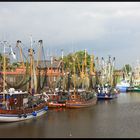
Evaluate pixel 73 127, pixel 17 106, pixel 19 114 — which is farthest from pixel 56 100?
pixel 73 127

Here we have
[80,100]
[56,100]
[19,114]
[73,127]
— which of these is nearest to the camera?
[73,127]

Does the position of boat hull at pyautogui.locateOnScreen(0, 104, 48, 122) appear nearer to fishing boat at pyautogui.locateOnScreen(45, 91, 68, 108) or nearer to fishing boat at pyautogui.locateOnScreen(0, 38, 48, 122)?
fishing boat at pyautogui.locateOnScreen(0, 38, 48, 122)

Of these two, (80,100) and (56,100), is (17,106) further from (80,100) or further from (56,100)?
(80,100)

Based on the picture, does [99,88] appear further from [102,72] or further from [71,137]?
[71,137]

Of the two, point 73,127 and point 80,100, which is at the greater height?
point 80,100

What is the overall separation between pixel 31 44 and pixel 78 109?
17025 mm

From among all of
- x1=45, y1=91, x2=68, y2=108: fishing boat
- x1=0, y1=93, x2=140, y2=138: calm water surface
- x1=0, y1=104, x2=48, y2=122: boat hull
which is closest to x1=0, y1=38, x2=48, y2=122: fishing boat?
x1=0, y1=104, x2=48, y2=122: boat hull

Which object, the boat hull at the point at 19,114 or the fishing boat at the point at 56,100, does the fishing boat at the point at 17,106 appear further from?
the fishing boat at the point at 56,100

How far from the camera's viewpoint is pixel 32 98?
5978 cm

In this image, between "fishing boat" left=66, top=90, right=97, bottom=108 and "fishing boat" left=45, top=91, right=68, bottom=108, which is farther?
"fishing boat" left=66, top=90, right=97, bottom=108

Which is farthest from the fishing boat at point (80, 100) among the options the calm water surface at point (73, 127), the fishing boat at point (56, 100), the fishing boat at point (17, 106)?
the fishing boat at point (17, 106)

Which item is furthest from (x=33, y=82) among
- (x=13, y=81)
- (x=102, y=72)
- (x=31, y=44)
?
(x=102, y=72)

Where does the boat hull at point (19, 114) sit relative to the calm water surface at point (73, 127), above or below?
above

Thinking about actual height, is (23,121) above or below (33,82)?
below
